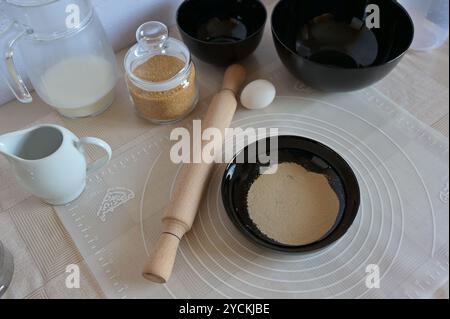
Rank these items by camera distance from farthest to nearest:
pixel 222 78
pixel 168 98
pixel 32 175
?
pixel 222 78
pixel 168 98
pixel 32 175

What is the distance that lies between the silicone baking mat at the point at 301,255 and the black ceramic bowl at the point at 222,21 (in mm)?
147

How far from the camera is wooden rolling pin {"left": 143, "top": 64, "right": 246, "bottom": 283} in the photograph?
0.54 meters

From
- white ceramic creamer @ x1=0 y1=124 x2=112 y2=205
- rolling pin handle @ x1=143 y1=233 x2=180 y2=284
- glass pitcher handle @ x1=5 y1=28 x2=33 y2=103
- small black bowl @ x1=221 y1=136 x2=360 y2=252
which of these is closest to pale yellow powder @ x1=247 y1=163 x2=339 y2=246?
small black bowl @ x1=221 y1=136 x2=360 y2=252

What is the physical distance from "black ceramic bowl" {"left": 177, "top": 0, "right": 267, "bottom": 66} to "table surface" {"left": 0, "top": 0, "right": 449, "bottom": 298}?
5cm

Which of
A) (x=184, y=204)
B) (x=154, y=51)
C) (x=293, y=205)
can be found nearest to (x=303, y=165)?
(x=293, y=205)

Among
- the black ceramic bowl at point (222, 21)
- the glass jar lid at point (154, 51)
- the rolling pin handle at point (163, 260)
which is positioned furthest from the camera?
the black ceramic bowl at point (222, 21)

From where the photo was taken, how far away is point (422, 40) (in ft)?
2.79

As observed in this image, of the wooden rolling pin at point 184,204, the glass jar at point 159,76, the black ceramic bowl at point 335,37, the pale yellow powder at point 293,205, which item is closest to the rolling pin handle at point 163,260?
the wooden rolling pin at point 184,204

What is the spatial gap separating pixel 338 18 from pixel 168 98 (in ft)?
1.30

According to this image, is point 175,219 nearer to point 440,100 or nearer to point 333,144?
point 333,144

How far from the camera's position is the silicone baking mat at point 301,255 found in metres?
0.56

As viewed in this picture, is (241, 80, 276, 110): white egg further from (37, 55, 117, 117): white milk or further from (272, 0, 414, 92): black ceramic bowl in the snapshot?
(37, 55, 117, 117): white milk

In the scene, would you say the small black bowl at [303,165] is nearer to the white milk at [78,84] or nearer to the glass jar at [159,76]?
the glass jar at [159,76]

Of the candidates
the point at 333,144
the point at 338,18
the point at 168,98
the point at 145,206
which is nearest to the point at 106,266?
the point at 145,206
